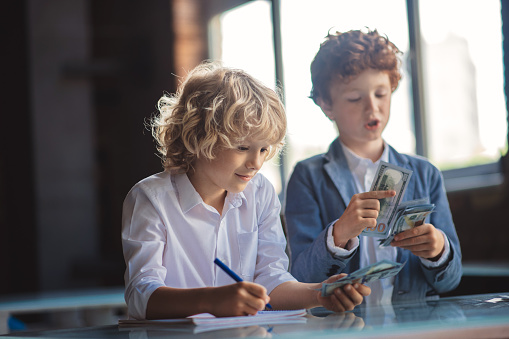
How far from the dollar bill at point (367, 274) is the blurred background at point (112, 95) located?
3.63 meters

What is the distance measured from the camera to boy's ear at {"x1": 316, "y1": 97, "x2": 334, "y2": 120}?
6.77ft

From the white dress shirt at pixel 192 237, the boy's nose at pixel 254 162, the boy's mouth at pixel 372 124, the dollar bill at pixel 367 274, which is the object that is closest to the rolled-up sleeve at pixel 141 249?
the white dress shirt at pixel 192 237

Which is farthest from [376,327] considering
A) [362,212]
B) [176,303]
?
[362,212]

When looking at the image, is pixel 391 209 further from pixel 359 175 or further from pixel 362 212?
pixel 359 175

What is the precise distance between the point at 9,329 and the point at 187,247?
220cm

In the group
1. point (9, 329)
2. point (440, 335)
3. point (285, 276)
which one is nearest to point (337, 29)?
point (285, 276)

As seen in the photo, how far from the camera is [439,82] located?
4941 mm

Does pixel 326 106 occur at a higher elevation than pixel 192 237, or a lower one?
higher

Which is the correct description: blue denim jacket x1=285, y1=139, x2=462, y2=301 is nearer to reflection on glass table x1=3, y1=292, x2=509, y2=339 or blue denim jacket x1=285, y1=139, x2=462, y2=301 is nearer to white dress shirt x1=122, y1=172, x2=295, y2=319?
white dress shirt x1=122, y1=172, x2=295, y2=319

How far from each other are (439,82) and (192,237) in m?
3.70

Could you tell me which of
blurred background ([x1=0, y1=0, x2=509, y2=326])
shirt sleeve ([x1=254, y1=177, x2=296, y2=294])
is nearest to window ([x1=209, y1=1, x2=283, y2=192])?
blurred background ([x1=0, y1=0, x2=509, y2=326])

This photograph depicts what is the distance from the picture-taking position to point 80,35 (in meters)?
7.63

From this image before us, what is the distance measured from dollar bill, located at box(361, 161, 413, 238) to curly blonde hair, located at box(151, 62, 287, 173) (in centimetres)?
29

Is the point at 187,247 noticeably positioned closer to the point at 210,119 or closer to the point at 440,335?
the point at 210,119
